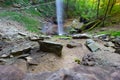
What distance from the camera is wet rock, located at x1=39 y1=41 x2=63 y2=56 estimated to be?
6213mm

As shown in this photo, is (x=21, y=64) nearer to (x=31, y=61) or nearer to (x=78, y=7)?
(x=31, y=61)

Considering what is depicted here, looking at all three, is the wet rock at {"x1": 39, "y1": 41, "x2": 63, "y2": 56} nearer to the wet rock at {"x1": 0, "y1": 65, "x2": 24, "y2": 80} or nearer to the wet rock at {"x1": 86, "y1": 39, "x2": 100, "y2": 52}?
the wet rock at {"x1": 86, "y1": 39, "x2": 100, "y2": 52}

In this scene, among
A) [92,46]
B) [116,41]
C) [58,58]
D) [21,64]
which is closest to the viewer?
[21,64]

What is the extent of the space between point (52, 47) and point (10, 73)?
1.91m

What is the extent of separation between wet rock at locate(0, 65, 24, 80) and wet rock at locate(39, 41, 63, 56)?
1617 millimetres

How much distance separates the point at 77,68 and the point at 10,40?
12.3 feet

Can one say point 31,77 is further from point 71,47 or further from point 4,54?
point 71,47

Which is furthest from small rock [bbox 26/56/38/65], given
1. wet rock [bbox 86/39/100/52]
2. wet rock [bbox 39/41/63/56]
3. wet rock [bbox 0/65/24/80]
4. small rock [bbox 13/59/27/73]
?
wet rock [bbox 86/39/100/52]

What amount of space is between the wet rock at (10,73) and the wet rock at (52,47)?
1617mm

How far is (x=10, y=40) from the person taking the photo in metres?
8.07

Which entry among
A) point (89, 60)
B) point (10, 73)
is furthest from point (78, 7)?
point (10, 73)

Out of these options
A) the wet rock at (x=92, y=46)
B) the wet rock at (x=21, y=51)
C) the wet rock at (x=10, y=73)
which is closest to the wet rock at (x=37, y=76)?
the wet rock at (x=10, y=73)

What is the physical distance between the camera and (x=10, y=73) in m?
4.62

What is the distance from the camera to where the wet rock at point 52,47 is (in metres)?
6.21
